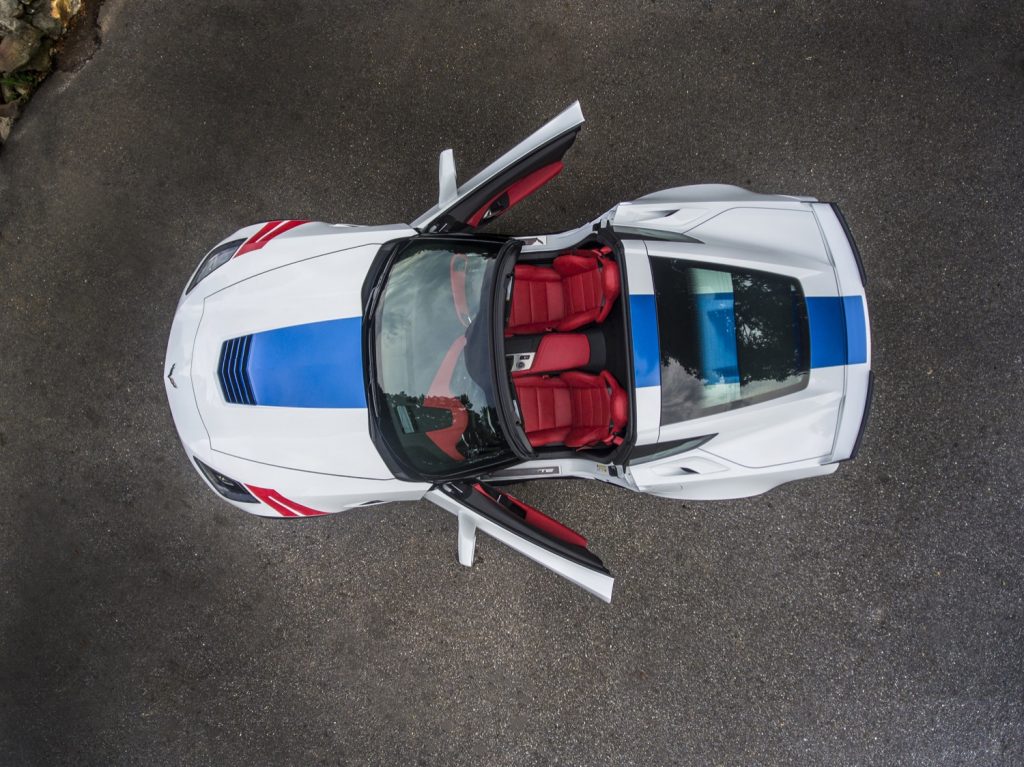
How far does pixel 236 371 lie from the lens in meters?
2.66

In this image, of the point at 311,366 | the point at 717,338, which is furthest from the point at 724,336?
the point at 311,366

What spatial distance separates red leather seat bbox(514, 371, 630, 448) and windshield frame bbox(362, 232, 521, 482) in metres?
0.24

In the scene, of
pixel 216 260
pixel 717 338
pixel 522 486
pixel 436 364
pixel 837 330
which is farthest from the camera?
pixel 522 486

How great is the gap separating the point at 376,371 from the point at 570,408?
3.23 ft

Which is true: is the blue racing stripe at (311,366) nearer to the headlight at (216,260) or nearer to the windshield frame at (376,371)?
the windshield frame at (376,371)

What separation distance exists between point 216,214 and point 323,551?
7.33 ft

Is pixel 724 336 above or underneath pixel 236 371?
underneath

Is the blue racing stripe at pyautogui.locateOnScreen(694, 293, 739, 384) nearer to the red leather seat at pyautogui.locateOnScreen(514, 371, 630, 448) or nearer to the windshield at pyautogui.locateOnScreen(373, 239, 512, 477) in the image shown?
the red leather seat at pyautogui.locateOnScreen(514, 371, 630, 448)

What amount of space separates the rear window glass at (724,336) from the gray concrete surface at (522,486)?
111 cm

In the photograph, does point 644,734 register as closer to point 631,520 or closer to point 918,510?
Answer: point 631,520

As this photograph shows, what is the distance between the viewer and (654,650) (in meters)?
3.45

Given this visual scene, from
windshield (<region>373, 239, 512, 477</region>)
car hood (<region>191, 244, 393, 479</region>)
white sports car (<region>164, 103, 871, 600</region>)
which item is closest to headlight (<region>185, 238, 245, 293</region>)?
white sports car (<region>164, 103, 871, 600</region>)

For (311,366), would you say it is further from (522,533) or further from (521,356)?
(522,533)

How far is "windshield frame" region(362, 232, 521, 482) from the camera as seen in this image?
2.53 metres
